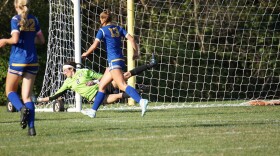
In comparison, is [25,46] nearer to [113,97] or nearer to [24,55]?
[24,55]

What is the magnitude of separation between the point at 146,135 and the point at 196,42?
1169 centimetres

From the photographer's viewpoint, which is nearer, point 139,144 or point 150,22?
point 139,144

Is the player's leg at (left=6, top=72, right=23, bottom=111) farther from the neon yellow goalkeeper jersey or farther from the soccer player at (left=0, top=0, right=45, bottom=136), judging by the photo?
the neon yellow goalkeeper jersey

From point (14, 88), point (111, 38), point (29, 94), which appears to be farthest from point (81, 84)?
point (29, 94)

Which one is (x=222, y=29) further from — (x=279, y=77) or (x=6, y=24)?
(x=6, y=24)

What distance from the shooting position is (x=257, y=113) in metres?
15.4

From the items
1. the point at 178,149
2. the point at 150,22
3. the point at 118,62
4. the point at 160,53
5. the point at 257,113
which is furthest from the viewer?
the point at 160,53

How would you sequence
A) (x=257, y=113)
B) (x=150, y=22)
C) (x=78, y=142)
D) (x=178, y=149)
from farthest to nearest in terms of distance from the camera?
(x=150, y=22), (x=257, y=113), (x=78, y=142), (x=178, y=149)

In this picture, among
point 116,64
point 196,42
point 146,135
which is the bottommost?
point 196,42

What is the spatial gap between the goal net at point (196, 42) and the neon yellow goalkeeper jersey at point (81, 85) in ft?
14.9

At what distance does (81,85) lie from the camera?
1631 cm

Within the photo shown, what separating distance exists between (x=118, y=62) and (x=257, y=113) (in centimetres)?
410

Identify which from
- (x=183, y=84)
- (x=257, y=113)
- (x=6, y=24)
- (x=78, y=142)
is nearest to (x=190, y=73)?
(x=183, y=84)

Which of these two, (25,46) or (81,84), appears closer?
(25,46)
